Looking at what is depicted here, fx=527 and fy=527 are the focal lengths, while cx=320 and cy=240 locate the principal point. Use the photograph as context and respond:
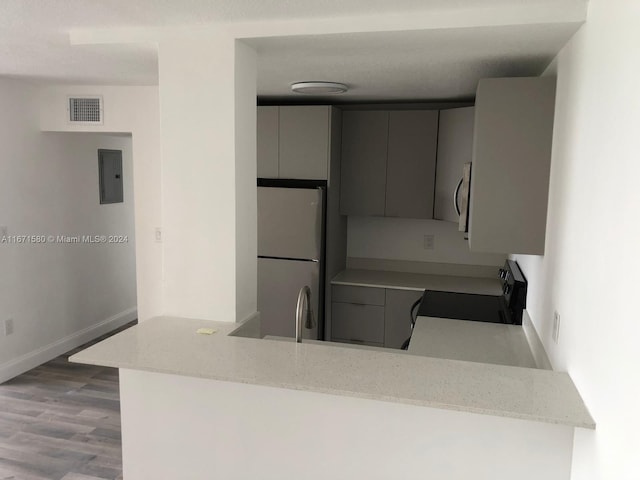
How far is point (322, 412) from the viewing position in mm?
1905

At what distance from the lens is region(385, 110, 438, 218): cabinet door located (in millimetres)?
4098

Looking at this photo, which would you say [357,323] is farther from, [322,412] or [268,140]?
[322,412]

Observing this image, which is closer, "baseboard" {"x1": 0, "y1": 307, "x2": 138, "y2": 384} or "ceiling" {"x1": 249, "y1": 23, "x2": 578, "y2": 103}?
"ceiling" {"x1": 249, "y1": 23, "x2": 578, "y2": 103}

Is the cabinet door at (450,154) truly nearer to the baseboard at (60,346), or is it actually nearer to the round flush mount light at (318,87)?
the round flush mount light at (318,87)

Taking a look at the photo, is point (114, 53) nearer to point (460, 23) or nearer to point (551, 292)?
point (460, 23)

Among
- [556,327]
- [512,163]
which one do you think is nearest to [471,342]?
[556,327]

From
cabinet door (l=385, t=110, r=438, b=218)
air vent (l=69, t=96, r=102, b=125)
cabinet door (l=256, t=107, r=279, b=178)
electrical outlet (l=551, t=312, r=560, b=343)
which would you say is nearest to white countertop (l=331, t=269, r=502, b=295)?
cabinet door (l=385, t=110, r=438, b=218)

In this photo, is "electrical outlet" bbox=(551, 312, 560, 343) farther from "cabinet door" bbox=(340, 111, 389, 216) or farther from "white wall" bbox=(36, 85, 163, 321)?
"white wall" bbox=(36, 85, 163, 321)

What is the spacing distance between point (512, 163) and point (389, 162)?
1824mm

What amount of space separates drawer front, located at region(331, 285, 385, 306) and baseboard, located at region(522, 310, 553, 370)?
1388 millimetres

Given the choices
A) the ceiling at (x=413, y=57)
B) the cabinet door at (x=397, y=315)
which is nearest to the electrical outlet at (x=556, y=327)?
the ceiling at (x=413, y=57)

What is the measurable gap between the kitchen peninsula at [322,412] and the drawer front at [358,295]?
2.07 m

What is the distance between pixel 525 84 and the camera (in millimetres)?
2381

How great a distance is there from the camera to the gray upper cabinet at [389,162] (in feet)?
13.5
